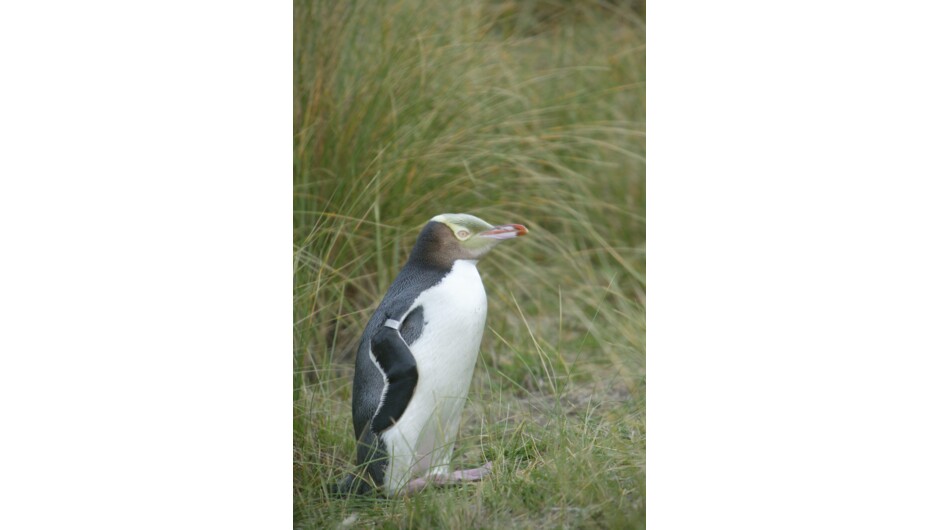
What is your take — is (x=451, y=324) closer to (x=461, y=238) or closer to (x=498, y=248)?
(x=461, y=238)

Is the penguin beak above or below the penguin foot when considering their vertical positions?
above

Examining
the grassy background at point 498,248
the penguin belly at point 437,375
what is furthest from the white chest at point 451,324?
the grassy background at point 498,248

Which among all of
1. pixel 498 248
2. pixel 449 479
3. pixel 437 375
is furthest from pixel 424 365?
pixel 498 248

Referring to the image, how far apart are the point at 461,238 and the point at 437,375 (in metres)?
0.29

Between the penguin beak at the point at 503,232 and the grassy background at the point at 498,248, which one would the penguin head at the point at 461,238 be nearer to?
the penguin beak at the point at 503,232

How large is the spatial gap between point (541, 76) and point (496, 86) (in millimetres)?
216

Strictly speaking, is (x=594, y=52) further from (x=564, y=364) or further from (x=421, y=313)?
(x=421, y=313)

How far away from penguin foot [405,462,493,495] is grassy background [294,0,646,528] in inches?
1.1

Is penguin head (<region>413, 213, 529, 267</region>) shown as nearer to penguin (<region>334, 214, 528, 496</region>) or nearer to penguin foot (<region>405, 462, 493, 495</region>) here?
penguin (<region>334, 214, 528, 496</region>)

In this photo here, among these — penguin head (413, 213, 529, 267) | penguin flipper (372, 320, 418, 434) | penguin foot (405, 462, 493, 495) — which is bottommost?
penguin foot (405, 462, 493, 495)

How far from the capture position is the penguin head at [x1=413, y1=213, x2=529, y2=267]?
2178 millimetres

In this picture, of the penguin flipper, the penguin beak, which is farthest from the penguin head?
the penguin flipper

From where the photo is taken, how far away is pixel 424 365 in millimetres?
2137

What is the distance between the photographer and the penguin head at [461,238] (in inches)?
85.7
